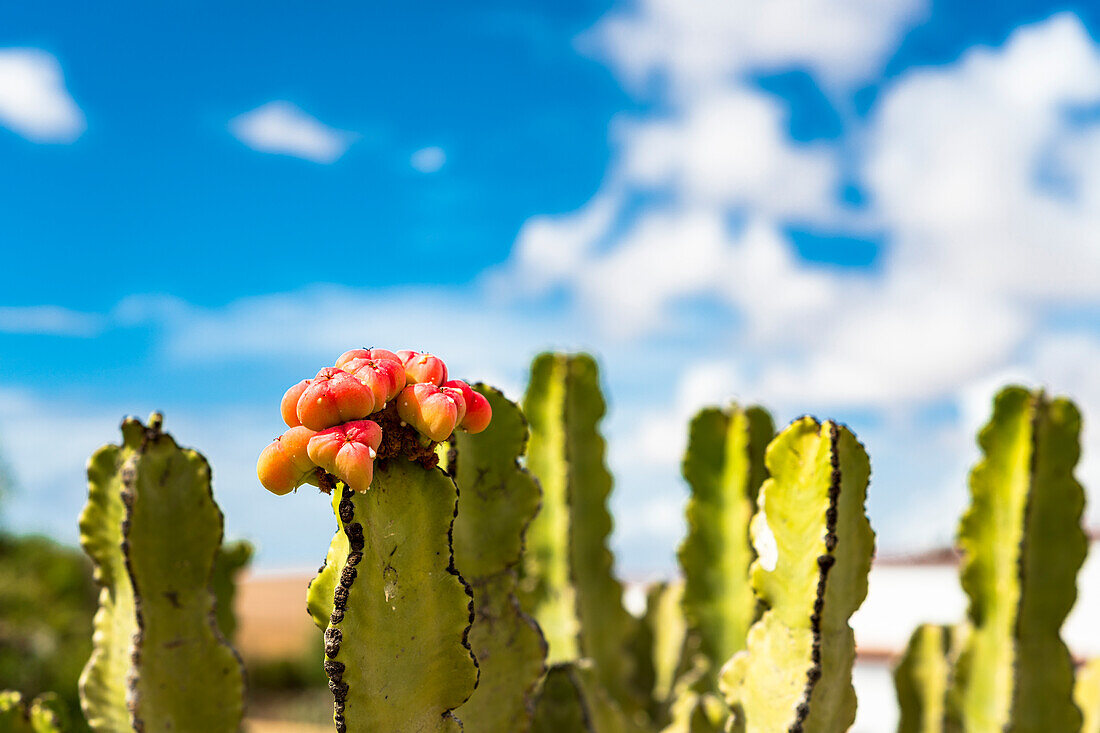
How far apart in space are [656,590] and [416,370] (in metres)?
3.31

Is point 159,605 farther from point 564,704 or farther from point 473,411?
point 473,411

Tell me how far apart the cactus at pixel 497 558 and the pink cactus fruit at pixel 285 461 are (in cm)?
76

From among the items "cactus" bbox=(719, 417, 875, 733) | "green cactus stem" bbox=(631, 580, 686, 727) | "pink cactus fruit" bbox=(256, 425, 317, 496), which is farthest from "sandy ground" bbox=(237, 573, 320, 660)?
"pink cactus fruit" bbox=(256, 425, 317, 496)

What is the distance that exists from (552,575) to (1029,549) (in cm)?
171

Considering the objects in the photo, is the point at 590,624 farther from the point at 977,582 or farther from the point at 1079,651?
the point at 1079,651

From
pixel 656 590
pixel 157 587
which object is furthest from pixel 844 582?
pixel 656 590

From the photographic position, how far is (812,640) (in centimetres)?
227

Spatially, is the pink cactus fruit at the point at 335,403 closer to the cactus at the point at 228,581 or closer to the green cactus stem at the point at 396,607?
the green cactus stem at the point at 396,607

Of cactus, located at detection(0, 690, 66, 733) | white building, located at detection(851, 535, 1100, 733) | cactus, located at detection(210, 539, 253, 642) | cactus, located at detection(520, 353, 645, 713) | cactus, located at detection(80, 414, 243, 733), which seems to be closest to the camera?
cactus, located at detection(80, 414, 243, 733)

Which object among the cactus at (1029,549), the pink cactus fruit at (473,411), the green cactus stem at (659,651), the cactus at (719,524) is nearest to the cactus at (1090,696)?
the cactus at (1029,549)

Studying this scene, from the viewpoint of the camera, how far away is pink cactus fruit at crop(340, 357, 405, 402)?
1745mm

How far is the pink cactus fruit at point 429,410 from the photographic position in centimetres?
173

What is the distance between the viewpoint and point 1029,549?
3.40 m

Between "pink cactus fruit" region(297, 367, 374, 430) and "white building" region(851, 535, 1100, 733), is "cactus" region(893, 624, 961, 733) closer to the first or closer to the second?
"white building" region(851, 535, 1100, 733)
